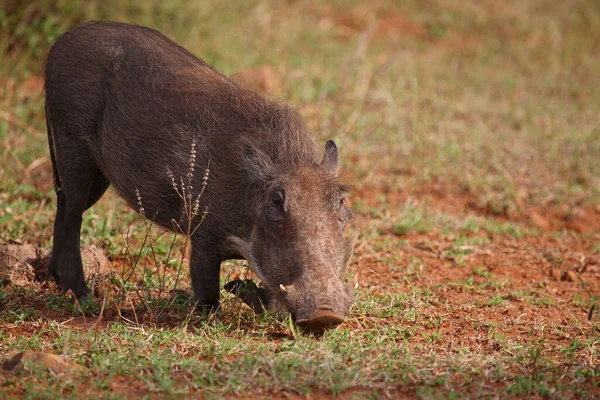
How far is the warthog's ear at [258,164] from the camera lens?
13.1 feet

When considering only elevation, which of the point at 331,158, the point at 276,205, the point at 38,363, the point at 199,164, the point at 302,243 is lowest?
the point at 38,363

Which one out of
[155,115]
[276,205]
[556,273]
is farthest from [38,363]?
[556,273]

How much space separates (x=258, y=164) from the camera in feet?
13.1

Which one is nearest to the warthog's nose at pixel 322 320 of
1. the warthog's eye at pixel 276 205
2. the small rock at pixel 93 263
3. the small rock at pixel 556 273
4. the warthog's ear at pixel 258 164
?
the warthog's eye at pixel 276 205

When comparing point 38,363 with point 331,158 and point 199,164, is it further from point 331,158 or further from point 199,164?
point 331,158

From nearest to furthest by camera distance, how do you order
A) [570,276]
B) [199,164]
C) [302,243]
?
[302,243], [199,164], [570,276]

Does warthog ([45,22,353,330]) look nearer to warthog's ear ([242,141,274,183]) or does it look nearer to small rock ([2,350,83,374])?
warthog's ear ([242,141,274,183])

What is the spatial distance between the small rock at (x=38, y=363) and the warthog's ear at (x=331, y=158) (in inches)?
60.6

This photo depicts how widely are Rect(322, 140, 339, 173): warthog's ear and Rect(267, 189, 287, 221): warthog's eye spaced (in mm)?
364

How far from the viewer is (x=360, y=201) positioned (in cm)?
652

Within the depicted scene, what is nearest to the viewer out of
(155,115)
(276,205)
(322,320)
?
(322,320)

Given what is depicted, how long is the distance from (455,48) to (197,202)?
25.9 ft

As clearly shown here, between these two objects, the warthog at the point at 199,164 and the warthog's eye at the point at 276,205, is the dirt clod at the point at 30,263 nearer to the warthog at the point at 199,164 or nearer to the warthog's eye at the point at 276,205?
the warthog at the point at 199,164

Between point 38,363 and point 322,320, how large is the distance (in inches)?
44.6
